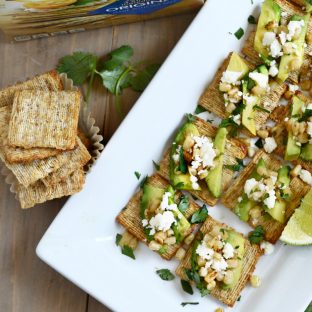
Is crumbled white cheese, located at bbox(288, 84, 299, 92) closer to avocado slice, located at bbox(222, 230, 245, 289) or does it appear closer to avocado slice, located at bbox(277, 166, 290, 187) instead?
avocado slice, located at bbox(277, 166, 290, 187)

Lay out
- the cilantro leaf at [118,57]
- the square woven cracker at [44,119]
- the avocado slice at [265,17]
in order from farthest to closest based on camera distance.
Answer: the cilantro leaf at [118,57], the avocado slice at [265,17], the square woven cracker at [44,119]

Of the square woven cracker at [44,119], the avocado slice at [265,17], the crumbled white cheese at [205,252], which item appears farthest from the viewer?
the avocado slice at [265,17]

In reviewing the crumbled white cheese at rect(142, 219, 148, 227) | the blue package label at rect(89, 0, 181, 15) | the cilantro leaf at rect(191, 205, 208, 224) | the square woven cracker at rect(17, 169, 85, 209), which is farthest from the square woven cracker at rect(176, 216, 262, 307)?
the blue package label at rect(89, 0, 181, 15)

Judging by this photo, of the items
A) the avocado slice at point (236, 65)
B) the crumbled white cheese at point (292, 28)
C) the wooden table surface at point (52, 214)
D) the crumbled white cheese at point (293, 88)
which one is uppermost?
the crumbled white cheese at point (292, 28)

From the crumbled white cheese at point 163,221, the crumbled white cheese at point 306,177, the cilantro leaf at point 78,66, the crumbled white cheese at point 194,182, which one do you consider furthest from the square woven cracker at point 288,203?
the cilantro leaf at point 78,66

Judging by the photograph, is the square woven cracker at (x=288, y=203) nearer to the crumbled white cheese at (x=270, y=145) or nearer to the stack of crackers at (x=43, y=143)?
the crumbled white cheese at (x=270, y=145)

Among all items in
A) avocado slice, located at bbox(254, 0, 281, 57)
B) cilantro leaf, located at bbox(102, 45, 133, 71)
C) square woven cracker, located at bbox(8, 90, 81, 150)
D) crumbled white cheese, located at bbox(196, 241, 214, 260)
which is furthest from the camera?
cilantro leaf, located at bbox(102, 45, 133, 71)

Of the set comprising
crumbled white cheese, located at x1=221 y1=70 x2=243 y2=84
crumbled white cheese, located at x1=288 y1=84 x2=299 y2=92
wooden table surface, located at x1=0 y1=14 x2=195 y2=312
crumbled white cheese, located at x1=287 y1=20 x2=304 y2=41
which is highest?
crumbled white cheese, located at x1=287 y1=20 x2=304 y2=41
